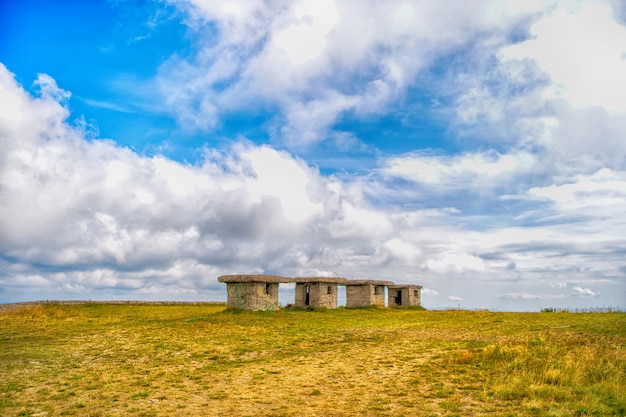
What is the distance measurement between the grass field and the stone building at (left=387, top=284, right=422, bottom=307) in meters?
30.8

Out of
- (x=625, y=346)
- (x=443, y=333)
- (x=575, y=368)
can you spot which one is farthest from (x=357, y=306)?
(x=575, y=368)

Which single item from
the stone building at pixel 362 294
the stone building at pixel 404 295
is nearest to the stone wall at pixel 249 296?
the stone building at pixel 362 294

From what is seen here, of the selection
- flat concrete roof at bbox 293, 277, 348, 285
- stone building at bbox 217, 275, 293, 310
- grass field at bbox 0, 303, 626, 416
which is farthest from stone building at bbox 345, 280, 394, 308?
grass field at bbox 0, 303, 626, 416

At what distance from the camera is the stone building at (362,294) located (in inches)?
1981

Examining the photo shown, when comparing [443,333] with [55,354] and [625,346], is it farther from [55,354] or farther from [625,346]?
[55,354]

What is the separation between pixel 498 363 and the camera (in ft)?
50.5

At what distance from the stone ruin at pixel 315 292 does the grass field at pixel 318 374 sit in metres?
12.8

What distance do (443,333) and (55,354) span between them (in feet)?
64.7

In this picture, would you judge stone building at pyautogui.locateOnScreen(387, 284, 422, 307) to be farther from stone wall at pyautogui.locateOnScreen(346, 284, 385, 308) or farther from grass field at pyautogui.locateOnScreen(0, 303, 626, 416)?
grass field at pyautogui.locateOnScreen(0, 303, 626, 416)

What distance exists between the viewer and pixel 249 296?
124 feet

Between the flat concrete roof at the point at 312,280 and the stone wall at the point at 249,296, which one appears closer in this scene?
the stone wall at the point at 249,296

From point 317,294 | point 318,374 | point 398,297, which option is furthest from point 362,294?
point 318,374

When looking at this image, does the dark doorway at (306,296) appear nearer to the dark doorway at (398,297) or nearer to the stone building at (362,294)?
the stone building at (362,294)

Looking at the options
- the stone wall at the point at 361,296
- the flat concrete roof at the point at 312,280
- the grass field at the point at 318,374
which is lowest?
the grass field at the point at 318,374
